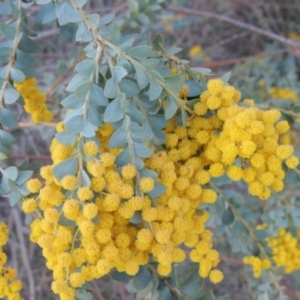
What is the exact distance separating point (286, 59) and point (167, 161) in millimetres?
2044

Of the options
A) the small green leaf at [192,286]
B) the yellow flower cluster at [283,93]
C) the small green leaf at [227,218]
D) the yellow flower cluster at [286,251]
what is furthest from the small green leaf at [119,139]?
the yellow flower cluster at [283,93]

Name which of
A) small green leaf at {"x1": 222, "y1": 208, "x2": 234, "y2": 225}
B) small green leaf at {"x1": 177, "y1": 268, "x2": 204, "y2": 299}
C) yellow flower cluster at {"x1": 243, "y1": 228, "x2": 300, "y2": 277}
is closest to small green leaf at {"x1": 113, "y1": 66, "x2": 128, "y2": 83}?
small green leaf at {"x1": 177, "y1": 268, "x2": 204, "y2": 299}

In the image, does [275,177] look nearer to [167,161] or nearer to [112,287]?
[167,161]

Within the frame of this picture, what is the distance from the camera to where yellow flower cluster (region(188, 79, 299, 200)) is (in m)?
1.03

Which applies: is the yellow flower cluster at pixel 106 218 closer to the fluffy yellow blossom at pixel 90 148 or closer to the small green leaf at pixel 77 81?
the fluffy yellow blossom at pixel 90 148

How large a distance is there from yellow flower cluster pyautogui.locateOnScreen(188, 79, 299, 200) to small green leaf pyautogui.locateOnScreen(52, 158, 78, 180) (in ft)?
1.06

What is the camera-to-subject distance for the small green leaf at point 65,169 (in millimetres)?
954

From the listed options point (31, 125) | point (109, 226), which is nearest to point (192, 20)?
point (31, 125)

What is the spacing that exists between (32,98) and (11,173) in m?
0.30

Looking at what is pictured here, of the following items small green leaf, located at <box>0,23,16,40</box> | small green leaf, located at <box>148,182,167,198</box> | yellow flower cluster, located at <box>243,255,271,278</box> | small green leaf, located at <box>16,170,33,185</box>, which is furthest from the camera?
yellow flower cluster, located at <box>243,255,271,278</box>

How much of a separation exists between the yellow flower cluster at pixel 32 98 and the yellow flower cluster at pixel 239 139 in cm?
46

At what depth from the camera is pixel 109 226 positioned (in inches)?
37.6

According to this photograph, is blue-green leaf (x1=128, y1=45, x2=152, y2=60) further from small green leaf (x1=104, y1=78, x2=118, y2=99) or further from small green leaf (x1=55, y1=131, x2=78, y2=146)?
small green leaf (x1=55, y1=131, x2=78, y2=146)

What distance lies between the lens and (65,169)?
95 centimetres
